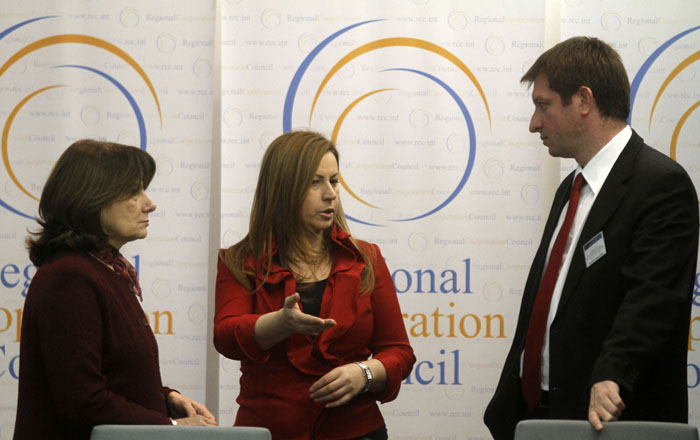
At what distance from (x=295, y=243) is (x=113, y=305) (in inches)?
25.9

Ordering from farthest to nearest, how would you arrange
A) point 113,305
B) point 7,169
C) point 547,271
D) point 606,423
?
point 7,169 → point 547,271 → point 113,305 → point 606,423

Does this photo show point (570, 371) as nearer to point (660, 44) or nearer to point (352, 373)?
point (352, 373)

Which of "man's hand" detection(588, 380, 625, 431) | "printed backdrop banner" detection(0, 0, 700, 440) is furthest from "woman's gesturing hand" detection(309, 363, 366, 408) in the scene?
"printed backdrop banner" detection(0, 0, 700, 440)

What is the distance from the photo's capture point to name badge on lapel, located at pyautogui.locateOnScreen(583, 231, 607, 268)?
225 cm

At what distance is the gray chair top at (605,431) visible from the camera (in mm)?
1873

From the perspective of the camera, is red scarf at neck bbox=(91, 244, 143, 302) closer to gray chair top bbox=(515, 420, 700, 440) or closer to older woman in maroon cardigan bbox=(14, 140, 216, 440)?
older woman in maroon cardigan bbox=(14, 140, 216, 440)

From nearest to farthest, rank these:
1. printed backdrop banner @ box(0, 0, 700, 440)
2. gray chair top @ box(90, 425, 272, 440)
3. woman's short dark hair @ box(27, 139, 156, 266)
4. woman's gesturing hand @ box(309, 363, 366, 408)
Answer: gray chair top @ box(90, 425, 272, 440) < woman's short dark hair @ box(27, 139, 156, 266) < woman's gesturing hand @ box(309, 363, 366, 408) < printed backdrop banner @ box(0, 0, 700, 440)

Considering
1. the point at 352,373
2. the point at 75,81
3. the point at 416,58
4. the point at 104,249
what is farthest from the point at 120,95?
the point at 352,373

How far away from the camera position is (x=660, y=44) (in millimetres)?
4133

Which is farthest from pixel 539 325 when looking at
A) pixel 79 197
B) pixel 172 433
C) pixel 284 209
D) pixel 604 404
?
pixel 79 197

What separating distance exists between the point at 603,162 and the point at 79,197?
5.06 ft

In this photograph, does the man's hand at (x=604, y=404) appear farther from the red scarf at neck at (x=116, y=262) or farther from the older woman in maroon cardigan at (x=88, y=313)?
the red scarf at neck at (x=116, y=262)

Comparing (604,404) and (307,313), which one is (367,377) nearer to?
(307,313)

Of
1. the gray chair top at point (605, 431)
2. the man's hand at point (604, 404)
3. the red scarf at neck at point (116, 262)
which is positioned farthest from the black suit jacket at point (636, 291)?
the red scarf at neck at point (116, 262)
